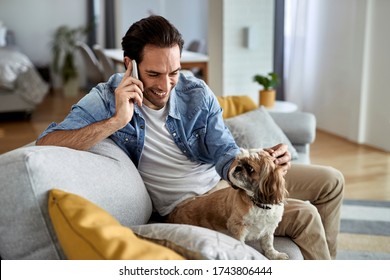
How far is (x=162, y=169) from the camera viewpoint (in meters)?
1.85

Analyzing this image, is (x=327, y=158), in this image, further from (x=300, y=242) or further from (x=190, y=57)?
(x=300, y=242)

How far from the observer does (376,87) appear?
14.6 feet

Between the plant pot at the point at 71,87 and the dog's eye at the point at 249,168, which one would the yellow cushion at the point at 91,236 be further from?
Result: the plant pot at the point at 71,87

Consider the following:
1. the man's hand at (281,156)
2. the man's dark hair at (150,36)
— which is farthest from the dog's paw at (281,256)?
the man's dark hair at (150,36)

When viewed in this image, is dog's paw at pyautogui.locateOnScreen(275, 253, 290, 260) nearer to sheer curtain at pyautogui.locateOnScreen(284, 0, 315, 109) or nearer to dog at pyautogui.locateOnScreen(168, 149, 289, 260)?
dog at pyautogui.locateOnScreen(168, 149, 289, 260)

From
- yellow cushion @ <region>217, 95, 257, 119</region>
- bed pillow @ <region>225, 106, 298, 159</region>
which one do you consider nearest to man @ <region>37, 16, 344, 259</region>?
bed pillow @ <region>225, 106, 298, 159</region>

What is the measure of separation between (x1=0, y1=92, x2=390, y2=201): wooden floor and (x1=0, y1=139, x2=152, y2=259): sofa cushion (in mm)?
2371

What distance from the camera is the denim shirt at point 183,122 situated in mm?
1763

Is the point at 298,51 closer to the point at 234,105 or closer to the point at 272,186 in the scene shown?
the point at 234,105

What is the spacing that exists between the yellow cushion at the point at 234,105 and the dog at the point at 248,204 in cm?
130

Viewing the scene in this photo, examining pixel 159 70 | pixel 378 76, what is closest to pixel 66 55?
pixel 378 76

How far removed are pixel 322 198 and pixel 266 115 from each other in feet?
3.00

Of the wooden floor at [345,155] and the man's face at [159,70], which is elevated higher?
the man's face at [159,70]

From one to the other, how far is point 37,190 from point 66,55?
273 inches
